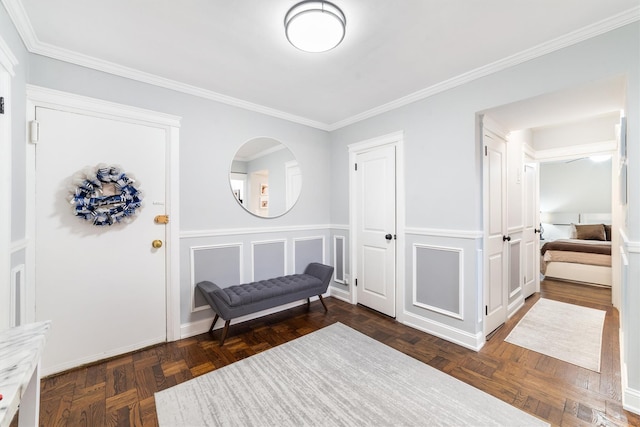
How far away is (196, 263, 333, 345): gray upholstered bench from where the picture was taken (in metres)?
2.38

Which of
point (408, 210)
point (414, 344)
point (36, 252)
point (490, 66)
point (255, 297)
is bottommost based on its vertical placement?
point (414, 344)

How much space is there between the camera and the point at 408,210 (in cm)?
285

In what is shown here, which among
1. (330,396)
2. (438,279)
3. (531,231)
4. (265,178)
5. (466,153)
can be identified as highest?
(466,153)

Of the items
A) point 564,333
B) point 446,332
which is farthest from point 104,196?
point 564,333

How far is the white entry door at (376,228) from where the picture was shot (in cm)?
303

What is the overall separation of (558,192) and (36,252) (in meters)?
8.97

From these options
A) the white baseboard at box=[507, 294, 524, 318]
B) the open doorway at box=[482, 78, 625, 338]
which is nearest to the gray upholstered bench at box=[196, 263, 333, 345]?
the open doorway at box=[482, 78, 625, 338]

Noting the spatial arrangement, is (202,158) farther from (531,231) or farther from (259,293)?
(531,231)

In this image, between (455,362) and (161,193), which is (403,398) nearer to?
(455,362)

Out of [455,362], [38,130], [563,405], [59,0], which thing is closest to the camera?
[59,0]

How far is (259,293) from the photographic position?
256 centimetres

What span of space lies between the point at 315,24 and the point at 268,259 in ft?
7.88

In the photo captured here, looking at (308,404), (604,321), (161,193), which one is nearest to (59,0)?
(161,193)

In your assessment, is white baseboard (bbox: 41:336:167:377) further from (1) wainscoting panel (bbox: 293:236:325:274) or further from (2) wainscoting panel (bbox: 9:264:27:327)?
(1) wainscoting panel (bbox: 293:236:325:274)
